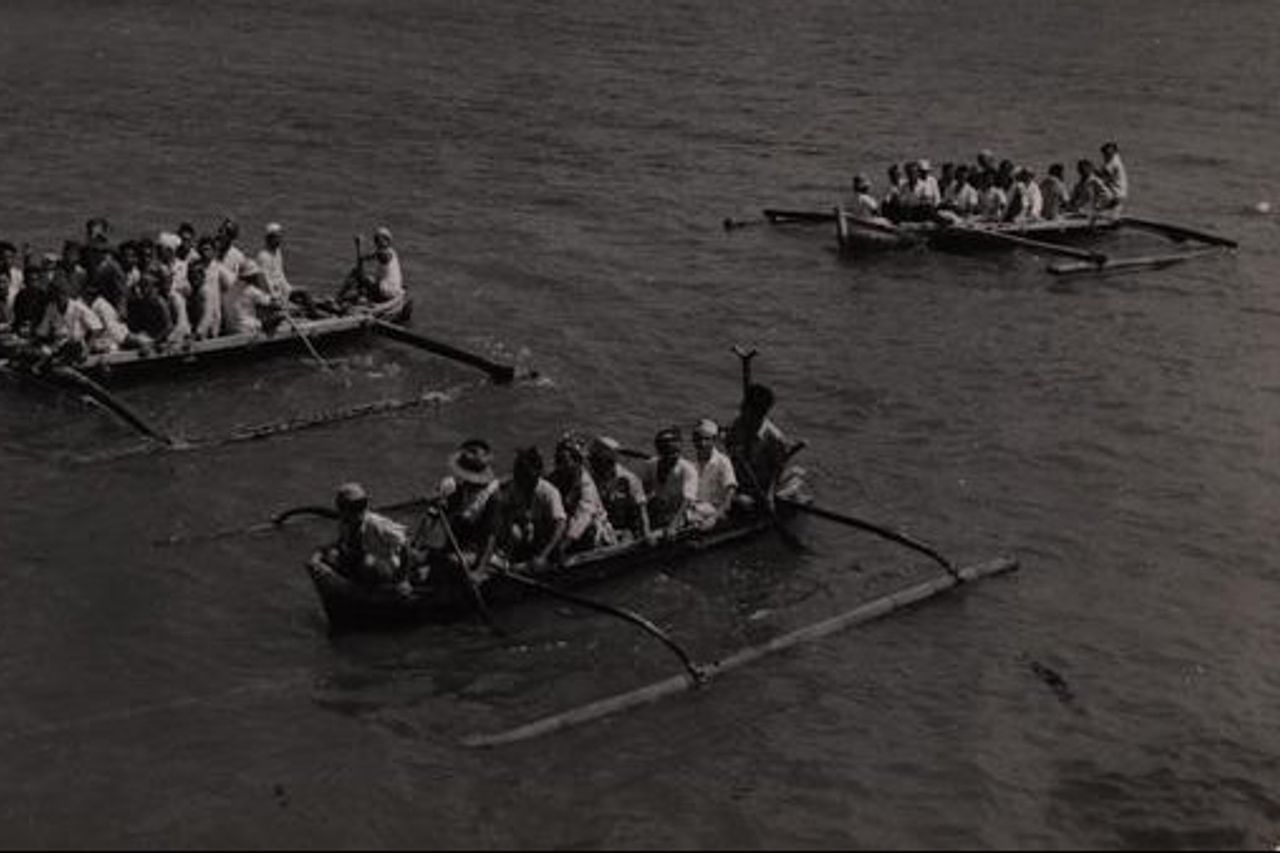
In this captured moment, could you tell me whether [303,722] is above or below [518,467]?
below

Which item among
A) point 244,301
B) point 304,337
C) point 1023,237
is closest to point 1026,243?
point 1023,237

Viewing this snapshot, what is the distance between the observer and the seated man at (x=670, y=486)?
1953 centimetres

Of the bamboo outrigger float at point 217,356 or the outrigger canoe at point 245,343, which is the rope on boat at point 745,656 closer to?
the bamboo outrigger float at point 217,356

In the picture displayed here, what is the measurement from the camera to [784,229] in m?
39.0

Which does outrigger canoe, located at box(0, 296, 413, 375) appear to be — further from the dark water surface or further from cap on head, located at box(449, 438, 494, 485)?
cap on head, located at box(449, 438, 494, 485)

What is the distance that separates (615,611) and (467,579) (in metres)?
1.60

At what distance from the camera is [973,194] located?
1467 inches

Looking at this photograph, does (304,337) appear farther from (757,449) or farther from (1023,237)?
(1023,237)

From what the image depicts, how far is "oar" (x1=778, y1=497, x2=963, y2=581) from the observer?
20250mm

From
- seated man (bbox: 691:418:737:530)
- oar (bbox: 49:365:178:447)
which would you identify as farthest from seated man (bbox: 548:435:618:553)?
oar (bbox: 49:365:178:447)

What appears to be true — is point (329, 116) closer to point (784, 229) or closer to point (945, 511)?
point (784, 229)

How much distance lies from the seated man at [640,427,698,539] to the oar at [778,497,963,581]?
5.53 ft

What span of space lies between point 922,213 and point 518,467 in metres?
20.6

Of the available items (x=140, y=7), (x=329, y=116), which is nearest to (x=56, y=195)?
(x=329, y=116)
